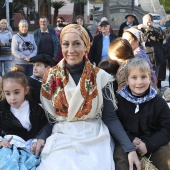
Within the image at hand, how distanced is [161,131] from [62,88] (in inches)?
36.4

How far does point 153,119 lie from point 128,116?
22 cm

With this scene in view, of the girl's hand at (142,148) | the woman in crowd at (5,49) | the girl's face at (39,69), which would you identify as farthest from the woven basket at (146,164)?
the woman in crowd at (5,49)

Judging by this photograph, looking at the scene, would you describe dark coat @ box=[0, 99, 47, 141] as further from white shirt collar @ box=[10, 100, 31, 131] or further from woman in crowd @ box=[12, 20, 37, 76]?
woman in crowd @ box=[12, 20, 37, 76]

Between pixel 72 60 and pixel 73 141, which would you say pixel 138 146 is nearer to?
pixel 73 141

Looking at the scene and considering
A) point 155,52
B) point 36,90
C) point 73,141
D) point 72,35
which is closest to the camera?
point 73,141

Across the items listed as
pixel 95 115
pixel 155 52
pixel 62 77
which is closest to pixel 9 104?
pixel 62 77

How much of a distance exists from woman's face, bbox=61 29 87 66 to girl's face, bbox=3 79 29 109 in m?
0.49

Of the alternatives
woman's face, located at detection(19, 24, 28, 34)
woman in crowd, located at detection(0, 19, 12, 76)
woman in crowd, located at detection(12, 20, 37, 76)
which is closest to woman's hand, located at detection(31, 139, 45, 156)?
woman in crowd, located at detection(12, 20, 37, 76)

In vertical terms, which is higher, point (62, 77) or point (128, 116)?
point (62, 77)

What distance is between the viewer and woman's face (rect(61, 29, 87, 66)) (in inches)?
123

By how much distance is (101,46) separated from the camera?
8250 millimetres

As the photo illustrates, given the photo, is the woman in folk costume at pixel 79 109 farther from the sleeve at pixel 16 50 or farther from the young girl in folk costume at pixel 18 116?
the sleeve at pixel 16 50

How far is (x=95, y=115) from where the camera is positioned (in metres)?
3.12

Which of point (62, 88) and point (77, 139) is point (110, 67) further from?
point (77, 139)
